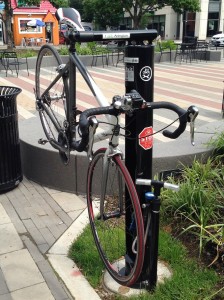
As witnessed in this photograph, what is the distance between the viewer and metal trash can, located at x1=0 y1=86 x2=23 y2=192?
4.05m

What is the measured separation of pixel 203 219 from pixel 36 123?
3191 millimetres

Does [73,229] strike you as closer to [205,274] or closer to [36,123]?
[205,274]

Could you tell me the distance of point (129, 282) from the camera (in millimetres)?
2369

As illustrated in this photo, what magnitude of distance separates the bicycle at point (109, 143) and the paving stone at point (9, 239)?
2.41 feet

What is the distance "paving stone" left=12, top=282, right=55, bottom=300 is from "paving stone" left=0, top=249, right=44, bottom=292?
0.05 meters

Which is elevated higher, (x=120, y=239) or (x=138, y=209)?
(x=138, y=209)

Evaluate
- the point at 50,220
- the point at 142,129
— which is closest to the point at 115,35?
the point at 142,129

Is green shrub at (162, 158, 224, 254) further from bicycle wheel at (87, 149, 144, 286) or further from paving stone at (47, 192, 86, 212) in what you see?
paving stone at (47, 192, 86, 212)

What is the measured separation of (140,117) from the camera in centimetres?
231

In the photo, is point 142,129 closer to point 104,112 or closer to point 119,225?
point 104,112

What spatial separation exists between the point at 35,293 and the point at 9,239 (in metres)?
0.82

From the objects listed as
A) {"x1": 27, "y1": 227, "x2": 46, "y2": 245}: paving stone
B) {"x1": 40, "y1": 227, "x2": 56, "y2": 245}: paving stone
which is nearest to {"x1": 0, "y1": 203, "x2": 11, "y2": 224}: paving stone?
{"x1": 27, "y1": 227, "x2": 46, "y2": 245}: paving stone

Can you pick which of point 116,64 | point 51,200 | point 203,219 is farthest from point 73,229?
point 116,64

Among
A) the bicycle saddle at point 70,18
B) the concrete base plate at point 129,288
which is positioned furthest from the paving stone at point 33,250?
the bicycle saddle at point 70,18
